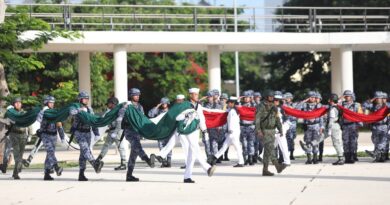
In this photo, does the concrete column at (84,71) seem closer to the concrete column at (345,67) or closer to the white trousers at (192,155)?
the concrete column at (345,67)

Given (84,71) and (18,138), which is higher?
(84,71)

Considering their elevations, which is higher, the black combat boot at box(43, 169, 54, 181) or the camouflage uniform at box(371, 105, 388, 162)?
the camouflage uniform at box(371, 105, 388, 162)

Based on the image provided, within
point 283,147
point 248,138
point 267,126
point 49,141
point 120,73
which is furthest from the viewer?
point 120,73

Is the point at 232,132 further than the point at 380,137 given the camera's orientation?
No

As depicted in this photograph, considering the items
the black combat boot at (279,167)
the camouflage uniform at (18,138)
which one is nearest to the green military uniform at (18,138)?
the camouflage uniform at (18,138)

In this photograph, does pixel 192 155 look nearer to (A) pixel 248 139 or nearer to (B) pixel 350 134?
(A) pixel 248 139

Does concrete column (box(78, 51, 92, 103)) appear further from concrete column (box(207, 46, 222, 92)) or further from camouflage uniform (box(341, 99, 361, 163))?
camouflage uniform (box(341, 99, 361, 163))

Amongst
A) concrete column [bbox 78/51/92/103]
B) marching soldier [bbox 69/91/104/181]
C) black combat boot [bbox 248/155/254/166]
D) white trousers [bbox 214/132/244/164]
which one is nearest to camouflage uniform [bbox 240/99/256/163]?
black combat boot [bbox 248/155/254/166]

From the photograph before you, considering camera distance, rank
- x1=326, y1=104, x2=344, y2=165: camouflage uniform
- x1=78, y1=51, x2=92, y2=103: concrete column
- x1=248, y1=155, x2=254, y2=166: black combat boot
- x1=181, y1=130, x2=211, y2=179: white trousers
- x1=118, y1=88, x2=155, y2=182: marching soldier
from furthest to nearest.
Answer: x1=78, y1=51, x2=92, y2=103: concrete column, x1=248, y1=155, x2=254, y2=166: black combat boot, x1=326, y1=104, x2=344, y2=165: camouflage uniform, x1=118, y1=88, x2=155, y2=182: marching soldier, x1=181, y1=130, x2=211, y2=179: white trousers

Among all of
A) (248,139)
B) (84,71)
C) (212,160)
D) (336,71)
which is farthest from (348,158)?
(336,71)

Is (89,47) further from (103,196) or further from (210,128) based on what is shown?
(103,196)

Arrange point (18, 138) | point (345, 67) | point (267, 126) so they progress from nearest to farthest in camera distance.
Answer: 1. point (267, 126)
2. point (18, 138)
3. point (345, 67)

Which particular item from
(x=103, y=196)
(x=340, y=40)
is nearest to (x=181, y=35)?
(x=340, y=40)

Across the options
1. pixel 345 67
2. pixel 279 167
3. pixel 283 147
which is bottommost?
pixel 279 167
